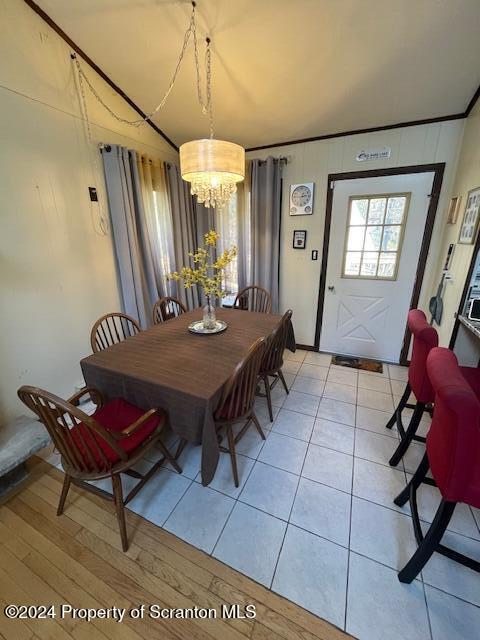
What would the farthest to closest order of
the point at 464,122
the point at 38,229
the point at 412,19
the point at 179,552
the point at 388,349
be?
the point at 388,349 < the point at 464,122 < the point at 38,229 < the point at 412,19 < the point at 179,552

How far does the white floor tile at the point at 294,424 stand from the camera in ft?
6.56

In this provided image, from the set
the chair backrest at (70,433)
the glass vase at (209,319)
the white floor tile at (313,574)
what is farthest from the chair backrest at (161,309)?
the white floor tile at (313,574)

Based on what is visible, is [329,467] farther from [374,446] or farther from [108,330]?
[108,330]

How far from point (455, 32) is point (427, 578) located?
117 inches

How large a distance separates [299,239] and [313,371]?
149 centimetres

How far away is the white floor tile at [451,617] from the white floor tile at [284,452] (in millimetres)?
758

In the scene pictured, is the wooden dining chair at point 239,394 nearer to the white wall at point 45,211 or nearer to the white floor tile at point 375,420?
the white floor tile at point 375,420

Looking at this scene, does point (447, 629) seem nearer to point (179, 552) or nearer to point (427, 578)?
point (427, 578)

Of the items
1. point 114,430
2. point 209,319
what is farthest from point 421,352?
point 114,430

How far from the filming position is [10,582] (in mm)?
1183

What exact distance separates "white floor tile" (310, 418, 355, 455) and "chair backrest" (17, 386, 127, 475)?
1.35 meters

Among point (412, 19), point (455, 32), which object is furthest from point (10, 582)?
point (455, 32)

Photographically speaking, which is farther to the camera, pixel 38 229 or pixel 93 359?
pixel 38 229

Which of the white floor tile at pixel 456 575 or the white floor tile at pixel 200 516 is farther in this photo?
the white floor tile at pixel 200 516
